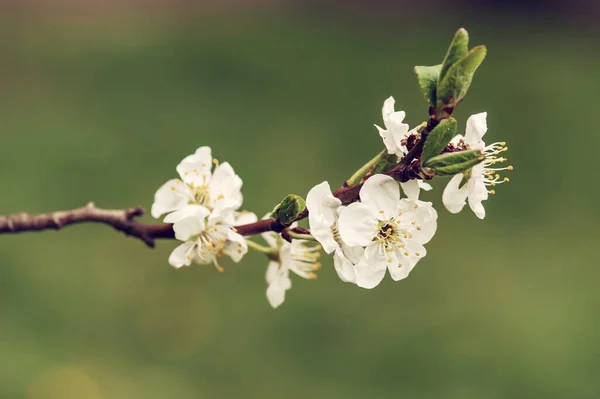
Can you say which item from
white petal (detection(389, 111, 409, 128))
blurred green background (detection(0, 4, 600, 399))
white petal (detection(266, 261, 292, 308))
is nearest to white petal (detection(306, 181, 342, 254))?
white petal (detection(389, 111, 409, 128))

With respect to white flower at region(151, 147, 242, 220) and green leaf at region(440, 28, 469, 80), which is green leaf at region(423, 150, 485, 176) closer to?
green leaf at region(440, 28, 469, 80)

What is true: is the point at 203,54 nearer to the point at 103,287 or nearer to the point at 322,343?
the point at 103,287

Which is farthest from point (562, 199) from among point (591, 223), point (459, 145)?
point (459, 145)

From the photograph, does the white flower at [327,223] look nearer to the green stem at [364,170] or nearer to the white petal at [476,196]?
the green stem at [364,170]

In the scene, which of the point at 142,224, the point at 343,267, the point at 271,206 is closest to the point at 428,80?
the point at 343,267

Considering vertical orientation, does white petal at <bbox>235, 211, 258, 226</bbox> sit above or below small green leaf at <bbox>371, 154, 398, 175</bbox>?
above

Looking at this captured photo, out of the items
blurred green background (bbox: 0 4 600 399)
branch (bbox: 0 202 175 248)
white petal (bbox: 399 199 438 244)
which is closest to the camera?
white petal (bbox: 399 199 438 244)

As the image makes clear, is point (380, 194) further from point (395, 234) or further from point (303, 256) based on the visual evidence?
point (303, 256)
